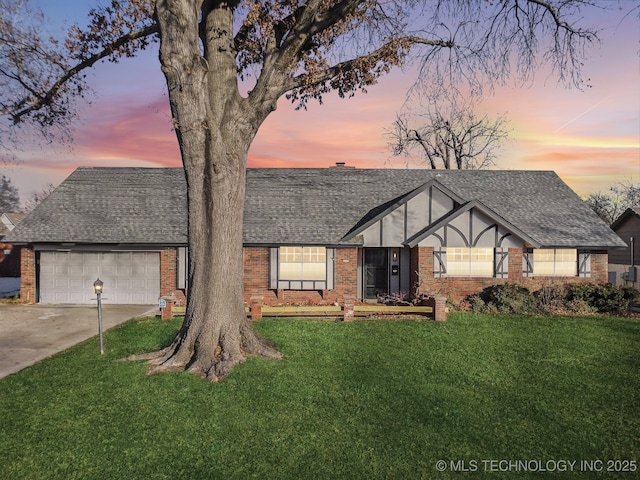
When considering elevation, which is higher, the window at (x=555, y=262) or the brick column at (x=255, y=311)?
the window at (x=555, y=262)

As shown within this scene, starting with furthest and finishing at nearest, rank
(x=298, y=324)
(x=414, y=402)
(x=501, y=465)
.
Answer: (x=298, y=324), (x=414, y=402), (x=501, y=465)

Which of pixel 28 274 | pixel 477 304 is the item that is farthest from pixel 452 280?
pixel 28 274

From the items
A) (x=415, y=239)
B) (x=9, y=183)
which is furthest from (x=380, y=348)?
(x=9, y=183)

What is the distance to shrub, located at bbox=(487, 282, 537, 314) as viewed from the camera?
14633mm

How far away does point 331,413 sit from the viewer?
21.9 ft

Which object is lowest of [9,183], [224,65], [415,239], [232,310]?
[232,310]

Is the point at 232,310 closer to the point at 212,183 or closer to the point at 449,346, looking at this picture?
the point at 212,183

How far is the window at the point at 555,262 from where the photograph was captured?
17.0 meters

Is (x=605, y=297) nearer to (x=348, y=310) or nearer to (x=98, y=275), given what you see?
(x=348, y=310)

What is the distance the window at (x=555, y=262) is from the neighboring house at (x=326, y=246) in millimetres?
40

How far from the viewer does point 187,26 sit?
8.17 meters

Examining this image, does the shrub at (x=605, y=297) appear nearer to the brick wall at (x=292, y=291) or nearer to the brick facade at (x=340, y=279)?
the brick facade at (x=340, y=279)

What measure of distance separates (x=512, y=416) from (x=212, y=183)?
22.1 feet

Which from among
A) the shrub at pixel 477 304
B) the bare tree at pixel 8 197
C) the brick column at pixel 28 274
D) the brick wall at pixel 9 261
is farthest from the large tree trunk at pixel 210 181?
the bare tree at pixel 8 197
